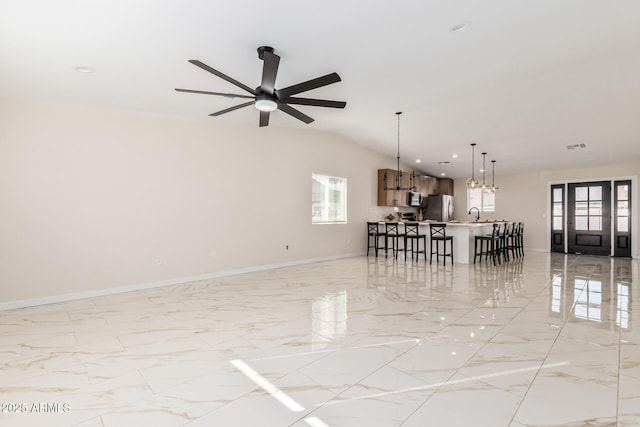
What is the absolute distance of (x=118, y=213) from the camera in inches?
191

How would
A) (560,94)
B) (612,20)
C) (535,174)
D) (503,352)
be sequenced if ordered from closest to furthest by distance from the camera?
(503,352) < (612,20) < (560,94) < (535,174)

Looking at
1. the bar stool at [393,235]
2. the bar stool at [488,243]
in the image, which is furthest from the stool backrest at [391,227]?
the bar stool at [488,243]

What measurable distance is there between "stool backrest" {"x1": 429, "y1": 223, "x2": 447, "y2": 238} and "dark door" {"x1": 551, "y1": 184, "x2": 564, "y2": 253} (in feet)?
14.7

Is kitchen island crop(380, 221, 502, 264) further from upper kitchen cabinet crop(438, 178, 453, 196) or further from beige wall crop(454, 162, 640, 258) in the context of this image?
upper kitchen cabinet crop(438, 178, 453, 196)

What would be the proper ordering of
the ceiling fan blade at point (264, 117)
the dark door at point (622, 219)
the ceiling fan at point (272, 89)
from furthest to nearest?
the dark door at point (622, 219)
the ceiling fan blade at point (264, 117)
the ceiling fan at point (272, 89)

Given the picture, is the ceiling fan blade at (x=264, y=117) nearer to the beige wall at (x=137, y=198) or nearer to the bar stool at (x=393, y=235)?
the beige wall at (x=137, y=198)

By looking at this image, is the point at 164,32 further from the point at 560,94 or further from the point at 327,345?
the point at 560,94

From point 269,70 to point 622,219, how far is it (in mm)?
10369

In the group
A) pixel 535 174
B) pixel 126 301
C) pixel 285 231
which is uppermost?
pixel 535 174

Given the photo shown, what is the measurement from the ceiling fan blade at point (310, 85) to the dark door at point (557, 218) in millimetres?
9566

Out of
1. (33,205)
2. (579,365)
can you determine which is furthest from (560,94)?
(33,205)

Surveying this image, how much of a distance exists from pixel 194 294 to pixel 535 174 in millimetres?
10143

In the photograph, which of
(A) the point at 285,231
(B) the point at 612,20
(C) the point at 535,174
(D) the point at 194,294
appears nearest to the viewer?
(B) the point at 612,20

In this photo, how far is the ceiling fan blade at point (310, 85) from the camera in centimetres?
309
